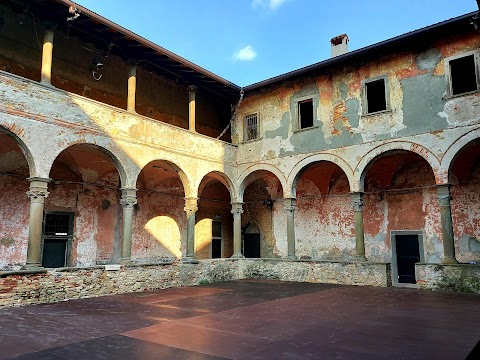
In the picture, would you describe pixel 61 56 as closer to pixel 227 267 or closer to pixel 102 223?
pixel 102 223

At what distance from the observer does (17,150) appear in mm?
12031

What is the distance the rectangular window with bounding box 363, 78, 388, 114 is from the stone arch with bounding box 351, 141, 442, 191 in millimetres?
1332

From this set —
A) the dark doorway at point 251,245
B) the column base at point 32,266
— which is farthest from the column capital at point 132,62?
the dark doorway at point 251,245

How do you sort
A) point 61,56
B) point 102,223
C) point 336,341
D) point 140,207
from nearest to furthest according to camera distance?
point 336,341 → point 61,56 → point 102,223 → point 140,207

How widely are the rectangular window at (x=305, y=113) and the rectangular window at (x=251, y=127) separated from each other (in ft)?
6.35

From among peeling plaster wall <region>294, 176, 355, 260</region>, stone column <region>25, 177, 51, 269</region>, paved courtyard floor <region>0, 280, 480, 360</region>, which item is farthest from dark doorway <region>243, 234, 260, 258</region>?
stone column <region>25, 177, 51, 269</region>

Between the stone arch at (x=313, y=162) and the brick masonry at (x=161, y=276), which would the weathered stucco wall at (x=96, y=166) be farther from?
the stone arch at (x=313, y=162)

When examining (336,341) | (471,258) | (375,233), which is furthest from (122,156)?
(471,258)

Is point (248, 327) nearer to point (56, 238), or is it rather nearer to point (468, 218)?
point (56, 238)

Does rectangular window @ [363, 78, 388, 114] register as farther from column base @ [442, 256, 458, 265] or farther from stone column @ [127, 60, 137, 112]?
stone column @ [127, 60, 137, 112]

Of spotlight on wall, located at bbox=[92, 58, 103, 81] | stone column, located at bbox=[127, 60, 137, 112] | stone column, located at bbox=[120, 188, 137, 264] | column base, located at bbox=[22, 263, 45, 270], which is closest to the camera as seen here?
column base, located at bbox=[22, 263, 45, 270]

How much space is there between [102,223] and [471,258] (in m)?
13.1

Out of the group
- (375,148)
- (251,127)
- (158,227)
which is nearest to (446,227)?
(375,148)

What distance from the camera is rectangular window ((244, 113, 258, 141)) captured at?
1652 centimetres
